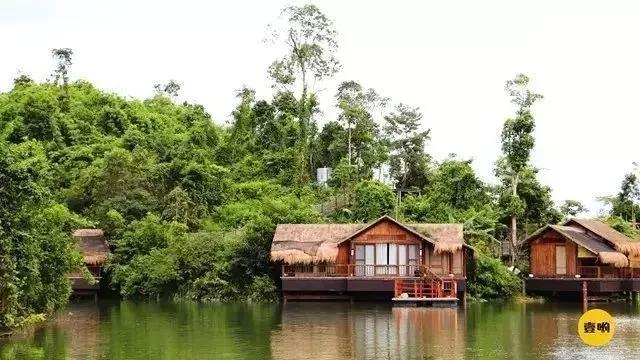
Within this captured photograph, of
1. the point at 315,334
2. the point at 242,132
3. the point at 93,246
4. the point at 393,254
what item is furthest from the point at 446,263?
the point at 242,132

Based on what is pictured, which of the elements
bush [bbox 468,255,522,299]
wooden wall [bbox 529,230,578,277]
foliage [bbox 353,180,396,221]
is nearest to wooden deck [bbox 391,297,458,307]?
bush [bbox 468,255,522,299]

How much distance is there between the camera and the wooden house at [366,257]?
43812 millimetres

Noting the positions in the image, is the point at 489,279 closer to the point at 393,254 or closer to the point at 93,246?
the point at 393,254

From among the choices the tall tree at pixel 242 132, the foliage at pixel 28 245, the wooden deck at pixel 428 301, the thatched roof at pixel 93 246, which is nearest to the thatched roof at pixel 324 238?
the wooden deck at pixel 428 301

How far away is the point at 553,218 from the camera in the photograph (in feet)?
180

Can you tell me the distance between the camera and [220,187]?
55.2 metres

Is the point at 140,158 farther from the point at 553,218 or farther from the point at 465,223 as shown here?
the point at 553,218

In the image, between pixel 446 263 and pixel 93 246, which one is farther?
pixel 93 246

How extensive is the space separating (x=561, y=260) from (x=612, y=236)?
282 centimetres

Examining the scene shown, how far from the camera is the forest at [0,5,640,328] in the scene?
32.0 meters

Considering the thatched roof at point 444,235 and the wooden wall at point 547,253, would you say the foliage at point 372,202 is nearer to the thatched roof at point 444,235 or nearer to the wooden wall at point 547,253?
the thatched roof at point 444,235

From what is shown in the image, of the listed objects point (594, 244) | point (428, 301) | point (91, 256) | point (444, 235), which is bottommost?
point (428, 301)

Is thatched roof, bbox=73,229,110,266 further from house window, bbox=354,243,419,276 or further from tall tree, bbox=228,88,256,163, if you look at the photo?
tall tree, bbox=228,88,256,163

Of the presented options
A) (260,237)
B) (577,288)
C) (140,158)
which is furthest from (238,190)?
(577,288)
